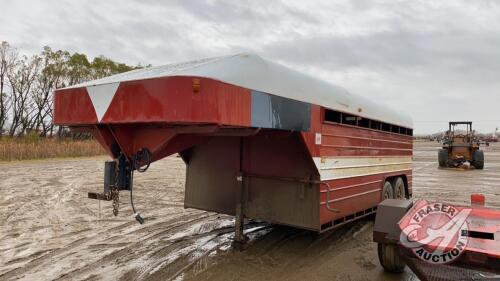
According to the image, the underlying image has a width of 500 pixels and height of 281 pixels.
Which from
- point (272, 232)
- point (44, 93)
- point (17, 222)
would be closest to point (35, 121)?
point (44, 93)

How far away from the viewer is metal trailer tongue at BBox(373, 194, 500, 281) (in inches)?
123

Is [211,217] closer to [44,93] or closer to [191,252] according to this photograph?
[191,252]

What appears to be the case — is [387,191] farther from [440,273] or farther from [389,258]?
[440,273]

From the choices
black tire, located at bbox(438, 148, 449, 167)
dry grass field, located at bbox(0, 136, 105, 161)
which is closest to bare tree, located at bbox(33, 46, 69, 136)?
dry grass field, located at bbox(0, 136, 105, 161)

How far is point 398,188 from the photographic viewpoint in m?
7.32

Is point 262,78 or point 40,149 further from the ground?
point 262,78

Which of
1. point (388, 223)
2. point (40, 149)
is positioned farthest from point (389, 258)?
point (40, 149)

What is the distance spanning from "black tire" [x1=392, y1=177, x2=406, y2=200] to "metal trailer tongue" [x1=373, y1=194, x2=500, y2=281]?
2.99 meters

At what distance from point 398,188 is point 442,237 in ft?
13.7

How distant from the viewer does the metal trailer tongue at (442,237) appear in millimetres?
3113

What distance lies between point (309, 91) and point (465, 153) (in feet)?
62.2

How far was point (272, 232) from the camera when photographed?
5.89 meters

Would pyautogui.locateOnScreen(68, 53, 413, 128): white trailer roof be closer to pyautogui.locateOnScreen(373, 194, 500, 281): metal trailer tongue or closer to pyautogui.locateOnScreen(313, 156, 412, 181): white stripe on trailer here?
pyautogui.locateOnScreen(313, 156, 412, 181): white stripe on trailer

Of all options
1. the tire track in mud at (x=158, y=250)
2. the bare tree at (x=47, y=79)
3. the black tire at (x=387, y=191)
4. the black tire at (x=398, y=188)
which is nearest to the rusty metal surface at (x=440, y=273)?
the tire track in mud at (x=158, y=250)
